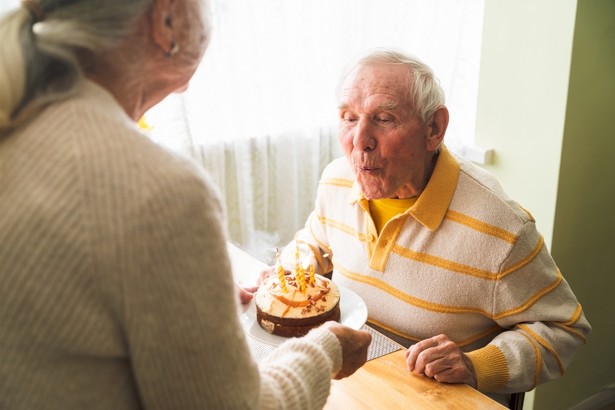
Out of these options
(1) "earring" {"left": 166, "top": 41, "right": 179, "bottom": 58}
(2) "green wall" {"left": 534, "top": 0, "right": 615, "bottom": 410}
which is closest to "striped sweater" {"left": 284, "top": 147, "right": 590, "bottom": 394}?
(2) "green wall" {"left": 534, "top": 0, "right": 615, "bottom": 410}

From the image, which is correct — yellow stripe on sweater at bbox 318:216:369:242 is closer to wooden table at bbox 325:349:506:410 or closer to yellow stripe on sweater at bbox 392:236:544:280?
yellow stripe on sweater at bbox 392:236:544:280

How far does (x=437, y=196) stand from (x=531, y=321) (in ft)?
1.23

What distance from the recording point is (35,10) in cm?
68

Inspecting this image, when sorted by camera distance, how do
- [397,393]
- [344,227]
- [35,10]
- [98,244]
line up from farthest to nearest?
1. [344,227]
2. [397,393]
3. [35,10]
4. [98,244]

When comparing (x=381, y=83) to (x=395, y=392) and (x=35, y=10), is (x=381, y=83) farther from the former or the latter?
(x=35, y=10)

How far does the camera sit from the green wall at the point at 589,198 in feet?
6.65

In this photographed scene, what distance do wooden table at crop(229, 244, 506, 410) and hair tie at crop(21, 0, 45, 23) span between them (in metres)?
0.58

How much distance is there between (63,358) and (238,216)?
5.73ft

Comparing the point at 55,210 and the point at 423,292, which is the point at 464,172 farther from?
the point at 55,210

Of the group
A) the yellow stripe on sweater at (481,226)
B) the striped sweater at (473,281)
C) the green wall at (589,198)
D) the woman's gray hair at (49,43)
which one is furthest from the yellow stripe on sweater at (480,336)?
the woman's gray hair at (49,43)

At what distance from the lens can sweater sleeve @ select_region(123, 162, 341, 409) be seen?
581mm

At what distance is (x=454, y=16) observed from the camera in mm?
2643

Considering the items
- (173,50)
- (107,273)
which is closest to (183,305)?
(107,273)

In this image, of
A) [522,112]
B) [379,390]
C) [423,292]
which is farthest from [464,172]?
[522,112]
